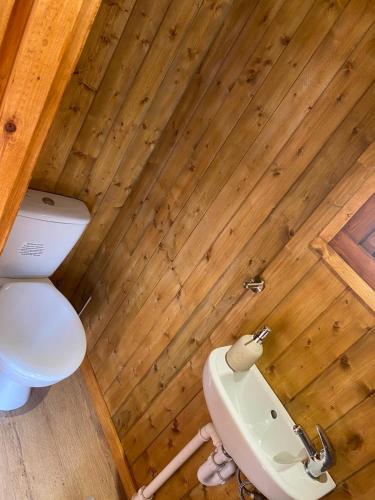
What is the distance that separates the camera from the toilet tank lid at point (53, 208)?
5.41 ft

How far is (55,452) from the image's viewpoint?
5.98ft

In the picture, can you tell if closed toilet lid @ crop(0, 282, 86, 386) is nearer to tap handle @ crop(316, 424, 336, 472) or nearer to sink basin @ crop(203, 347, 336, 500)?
sink basin @ crop(203, 347, 336, 500)

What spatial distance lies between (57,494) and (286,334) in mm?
1190

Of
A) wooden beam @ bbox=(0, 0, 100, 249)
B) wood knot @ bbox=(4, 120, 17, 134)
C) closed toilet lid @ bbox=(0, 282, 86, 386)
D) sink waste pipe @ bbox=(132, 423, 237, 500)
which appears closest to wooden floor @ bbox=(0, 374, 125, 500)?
closed toilet lid @ bbox=(0, 282, 86, 386)

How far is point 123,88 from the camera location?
166 cm

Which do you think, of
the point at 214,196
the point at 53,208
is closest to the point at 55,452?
the point at 53,208

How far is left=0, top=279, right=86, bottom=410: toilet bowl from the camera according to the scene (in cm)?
154

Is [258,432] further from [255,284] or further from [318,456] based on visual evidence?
[255,284]

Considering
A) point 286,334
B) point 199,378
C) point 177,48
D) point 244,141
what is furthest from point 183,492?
point 177,48

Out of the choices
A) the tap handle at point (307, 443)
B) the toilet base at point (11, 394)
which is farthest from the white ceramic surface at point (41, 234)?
the tap handle at point (307, 443)

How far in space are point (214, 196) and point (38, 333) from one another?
36.0 inches

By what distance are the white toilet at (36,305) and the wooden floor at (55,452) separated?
11cm

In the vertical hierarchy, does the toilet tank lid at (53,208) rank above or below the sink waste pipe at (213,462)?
above

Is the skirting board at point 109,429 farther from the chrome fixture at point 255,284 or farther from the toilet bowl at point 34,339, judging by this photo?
the chrome fixture at point 255,284
